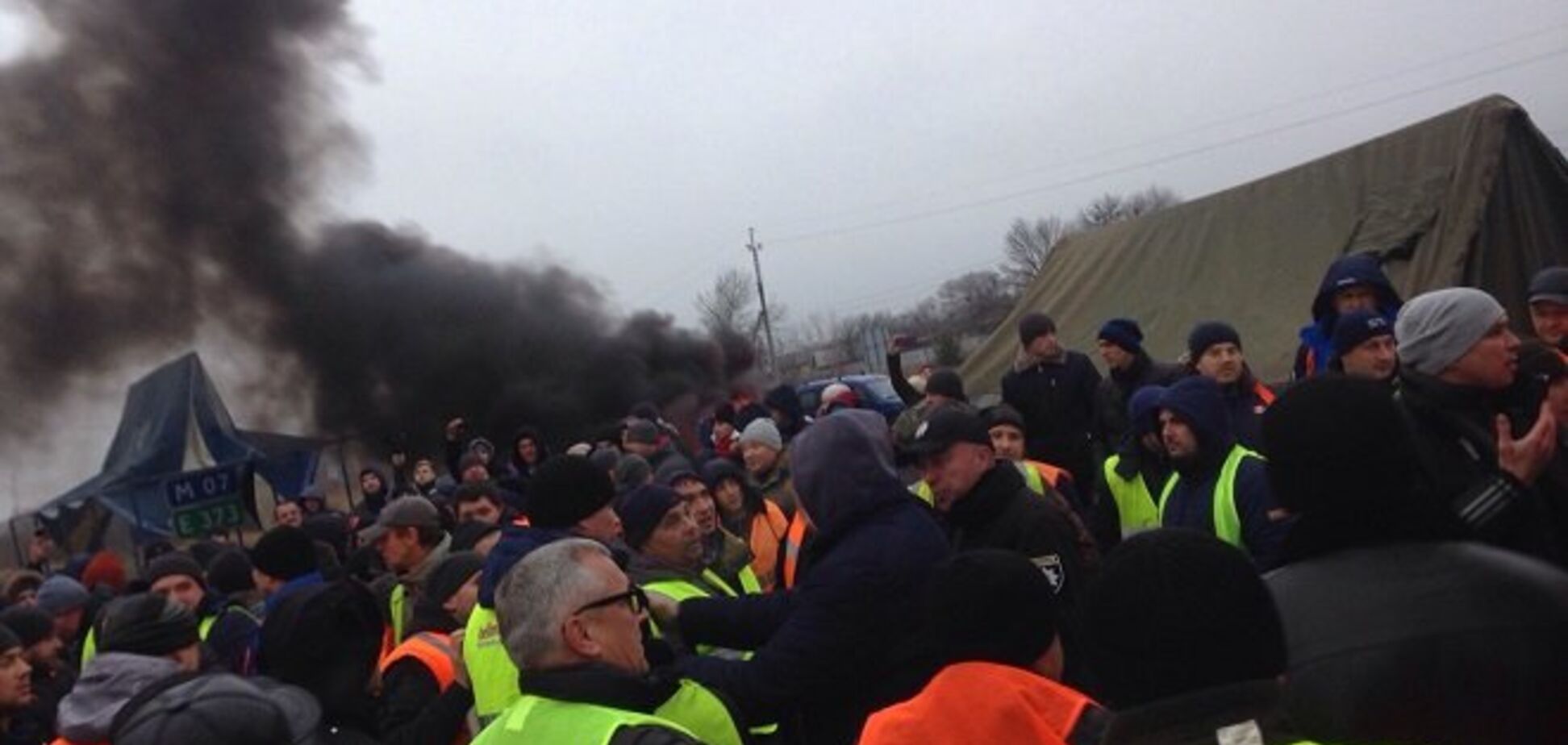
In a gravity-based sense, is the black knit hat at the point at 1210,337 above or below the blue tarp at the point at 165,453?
below

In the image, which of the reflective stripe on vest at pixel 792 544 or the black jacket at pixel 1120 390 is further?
the black jacket at pixel 1120 390

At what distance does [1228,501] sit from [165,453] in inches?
826

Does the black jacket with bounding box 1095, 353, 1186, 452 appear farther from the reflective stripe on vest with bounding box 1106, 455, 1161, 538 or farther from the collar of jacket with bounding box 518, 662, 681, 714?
the collar of jacket with bounding box 518, 662, 681, 714

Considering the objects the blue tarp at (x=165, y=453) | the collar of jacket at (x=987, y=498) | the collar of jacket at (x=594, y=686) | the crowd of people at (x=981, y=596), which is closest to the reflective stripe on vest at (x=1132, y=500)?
the crowd of people at (x=981, y=596)

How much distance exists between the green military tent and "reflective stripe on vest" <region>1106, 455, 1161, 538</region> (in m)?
6.12

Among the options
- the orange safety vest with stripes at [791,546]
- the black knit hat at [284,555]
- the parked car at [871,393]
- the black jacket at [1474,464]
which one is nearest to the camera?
the black jacket at [1474,464]

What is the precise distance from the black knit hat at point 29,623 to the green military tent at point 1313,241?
9.81m

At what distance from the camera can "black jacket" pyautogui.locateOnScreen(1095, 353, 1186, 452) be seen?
7836mm

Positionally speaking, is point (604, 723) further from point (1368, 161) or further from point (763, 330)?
point (763, 330)

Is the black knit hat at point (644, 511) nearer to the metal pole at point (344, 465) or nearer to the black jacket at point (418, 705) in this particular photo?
the black jacket at point (418, 705)

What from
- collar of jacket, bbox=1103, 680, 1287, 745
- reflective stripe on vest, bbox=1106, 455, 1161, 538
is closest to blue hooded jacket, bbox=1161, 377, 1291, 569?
reflective stripe on vest, bbox=1106, 455, 1161, 538

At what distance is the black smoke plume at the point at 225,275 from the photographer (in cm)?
2661

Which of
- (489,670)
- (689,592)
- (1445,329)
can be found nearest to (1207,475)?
(1445,329)

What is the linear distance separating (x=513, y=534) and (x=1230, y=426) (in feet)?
8.72
